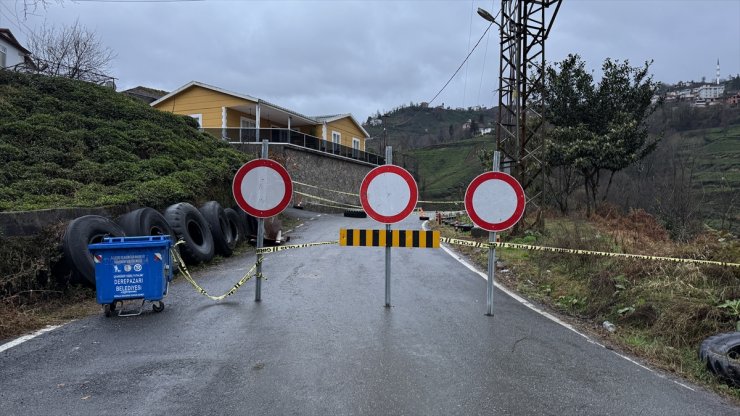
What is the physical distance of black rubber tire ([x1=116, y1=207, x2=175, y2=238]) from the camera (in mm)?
8586

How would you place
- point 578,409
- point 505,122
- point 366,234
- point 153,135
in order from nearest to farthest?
point 578,409 → point 366,234 → point 153,135 → point 505,122

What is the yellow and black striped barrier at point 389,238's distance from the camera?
6.47m

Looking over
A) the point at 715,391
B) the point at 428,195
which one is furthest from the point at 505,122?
the point at 428,195

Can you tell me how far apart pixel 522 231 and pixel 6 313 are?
43.4ft

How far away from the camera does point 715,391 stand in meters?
4.12

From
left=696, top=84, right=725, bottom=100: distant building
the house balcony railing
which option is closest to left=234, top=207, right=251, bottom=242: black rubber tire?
the house balcony railing

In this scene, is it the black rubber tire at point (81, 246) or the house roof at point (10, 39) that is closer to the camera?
the black rubber tire at point (81, 246)

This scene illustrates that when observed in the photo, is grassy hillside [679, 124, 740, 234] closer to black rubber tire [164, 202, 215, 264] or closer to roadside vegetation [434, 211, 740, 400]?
roadside vegetation [434, 211, 740, 400]

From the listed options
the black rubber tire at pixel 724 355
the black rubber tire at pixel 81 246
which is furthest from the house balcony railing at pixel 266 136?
the black rubber tire at pixel 724 355

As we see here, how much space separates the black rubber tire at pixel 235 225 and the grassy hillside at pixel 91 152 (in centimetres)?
105

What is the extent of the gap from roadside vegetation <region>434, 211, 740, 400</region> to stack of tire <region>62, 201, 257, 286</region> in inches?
249

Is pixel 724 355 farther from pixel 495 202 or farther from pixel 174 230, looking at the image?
pixel 174 230

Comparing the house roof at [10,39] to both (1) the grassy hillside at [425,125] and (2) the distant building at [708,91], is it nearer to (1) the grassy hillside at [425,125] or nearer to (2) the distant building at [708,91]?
(1) the grassy hillside at [425,125]

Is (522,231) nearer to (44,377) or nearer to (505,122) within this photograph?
(505,122)
